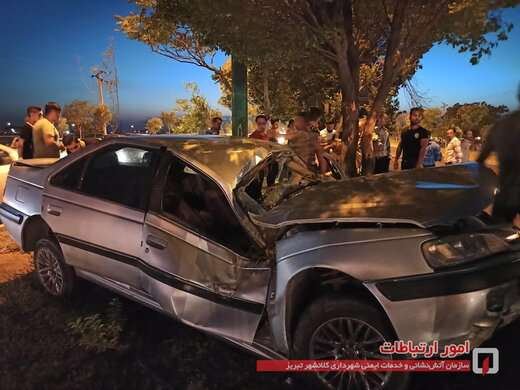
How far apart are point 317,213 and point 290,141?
3.16 m

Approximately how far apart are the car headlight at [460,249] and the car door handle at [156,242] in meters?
1.69

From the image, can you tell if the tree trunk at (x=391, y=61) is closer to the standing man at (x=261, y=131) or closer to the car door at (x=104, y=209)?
the standing man at (x=261, y=131)

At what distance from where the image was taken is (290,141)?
550 centimetres

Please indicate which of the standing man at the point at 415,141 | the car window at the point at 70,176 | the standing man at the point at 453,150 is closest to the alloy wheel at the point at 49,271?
the car window at the point at 70,176

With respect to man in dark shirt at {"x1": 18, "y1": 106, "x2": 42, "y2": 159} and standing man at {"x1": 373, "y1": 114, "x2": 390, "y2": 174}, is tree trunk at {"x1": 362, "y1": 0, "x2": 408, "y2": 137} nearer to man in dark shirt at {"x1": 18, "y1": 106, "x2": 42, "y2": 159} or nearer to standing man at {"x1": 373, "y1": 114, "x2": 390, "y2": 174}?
standing man at {"x1": 373, "y1": 114, "x2": 390, "y2": 174}

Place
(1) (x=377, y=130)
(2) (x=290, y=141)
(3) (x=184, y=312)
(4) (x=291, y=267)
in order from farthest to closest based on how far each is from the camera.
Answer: (1) (x=377, y=130) → (2) (x=290, y=141) → (3) (x=184, y=312) → (4) (x=291, y=267)

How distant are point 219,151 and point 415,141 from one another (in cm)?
412

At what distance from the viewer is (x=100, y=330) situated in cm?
319

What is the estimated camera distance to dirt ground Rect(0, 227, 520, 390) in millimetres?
2637

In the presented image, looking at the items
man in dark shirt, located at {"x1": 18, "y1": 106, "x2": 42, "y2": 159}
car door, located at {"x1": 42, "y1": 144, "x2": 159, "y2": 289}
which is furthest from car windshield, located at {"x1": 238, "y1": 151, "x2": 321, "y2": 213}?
man in dark shirt, located at {"x1": 18, "y1": 106, "x2": 42, "y2": 159}

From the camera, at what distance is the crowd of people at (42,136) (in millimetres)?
6109

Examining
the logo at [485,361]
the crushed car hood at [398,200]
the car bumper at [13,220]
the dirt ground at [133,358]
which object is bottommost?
the dirt ground at [133,358]

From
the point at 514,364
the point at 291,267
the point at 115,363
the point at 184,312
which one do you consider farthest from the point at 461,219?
the point at 115,363

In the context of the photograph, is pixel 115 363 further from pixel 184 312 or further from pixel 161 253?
pixel 161 253
